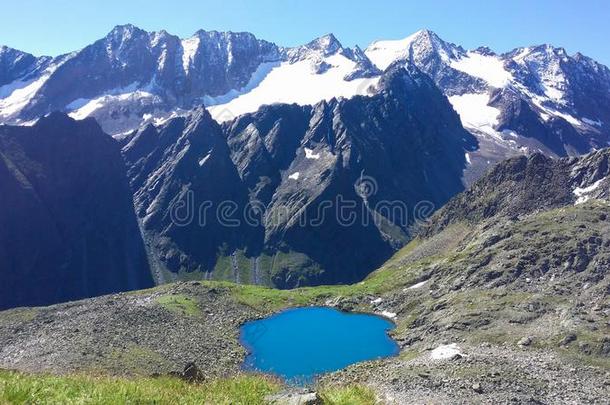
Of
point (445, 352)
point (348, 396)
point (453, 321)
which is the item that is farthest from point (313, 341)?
point (348, 396)

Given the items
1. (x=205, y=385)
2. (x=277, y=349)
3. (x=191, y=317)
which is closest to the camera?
(x=205, y=385)

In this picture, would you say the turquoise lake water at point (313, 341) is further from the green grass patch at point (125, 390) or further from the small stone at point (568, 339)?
the green grass patch at point (125, 390)

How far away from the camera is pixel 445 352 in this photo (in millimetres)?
70938

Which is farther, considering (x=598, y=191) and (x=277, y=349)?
(x=598, y=191)

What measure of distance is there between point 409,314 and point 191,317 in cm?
4470

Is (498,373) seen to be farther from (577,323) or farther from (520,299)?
(520,299)

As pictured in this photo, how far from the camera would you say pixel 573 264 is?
101312 mm

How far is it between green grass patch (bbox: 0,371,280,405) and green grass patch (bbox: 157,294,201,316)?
9855 centimetres

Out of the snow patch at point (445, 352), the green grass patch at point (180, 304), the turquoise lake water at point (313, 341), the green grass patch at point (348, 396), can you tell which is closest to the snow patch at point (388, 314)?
the turquoise lake water at point (313, 341)

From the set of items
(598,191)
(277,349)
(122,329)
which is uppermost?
(598,191)

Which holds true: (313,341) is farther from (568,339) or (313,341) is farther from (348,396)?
(348,396)

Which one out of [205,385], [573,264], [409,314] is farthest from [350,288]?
[205,385]

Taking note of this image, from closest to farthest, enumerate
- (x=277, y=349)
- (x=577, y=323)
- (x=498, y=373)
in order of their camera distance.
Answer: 1. (x=498, y=373)
2. (x=577, y=323)
3. (x=277, y=349)

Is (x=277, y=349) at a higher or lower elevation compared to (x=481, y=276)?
lower
